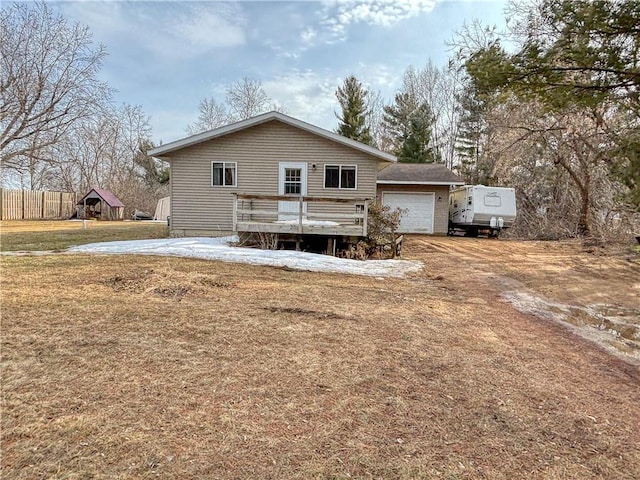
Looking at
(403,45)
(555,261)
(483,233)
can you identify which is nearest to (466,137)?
(483,233)

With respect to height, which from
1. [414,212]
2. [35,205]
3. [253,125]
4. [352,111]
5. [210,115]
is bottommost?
[35,205]

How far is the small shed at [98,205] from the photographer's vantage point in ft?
81.7

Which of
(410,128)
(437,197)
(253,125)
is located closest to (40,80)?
(253,125)

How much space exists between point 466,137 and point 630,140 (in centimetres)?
2426

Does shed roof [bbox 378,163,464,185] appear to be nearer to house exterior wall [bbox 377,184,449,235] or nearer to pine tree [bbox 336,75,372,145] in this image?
house exterior wall [bbox 377,184,449,235]

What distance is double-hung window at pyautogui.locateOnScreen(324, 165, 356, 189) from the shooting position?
12633mm

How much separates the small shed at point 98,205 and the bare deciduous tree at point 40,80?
11.8 ft

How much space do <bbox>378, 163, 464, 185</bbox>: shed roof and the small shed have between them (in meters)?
18.4

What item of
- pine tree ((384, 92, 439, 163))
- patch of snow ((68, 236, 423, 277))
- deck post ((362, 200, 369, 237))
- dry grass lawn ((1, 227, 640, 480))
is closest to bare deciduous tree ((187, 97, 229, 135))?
pine tree ((384, 92, 439, 163))

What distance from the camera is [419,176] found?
18719 mm

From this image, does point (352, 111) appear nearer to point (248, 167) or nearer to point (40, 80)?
point (248, 167)

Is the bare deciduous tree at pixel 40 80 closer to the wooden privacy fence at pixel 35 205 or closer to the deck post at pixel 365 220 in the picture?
the wooden privacy fence at pixel 35 205

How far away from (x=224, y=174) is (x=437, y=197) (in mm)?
10982

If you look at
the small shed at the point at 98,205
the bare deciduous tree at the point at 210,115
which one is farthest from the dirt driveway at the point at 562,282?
the bare deciduous tree at the point at 210,115
